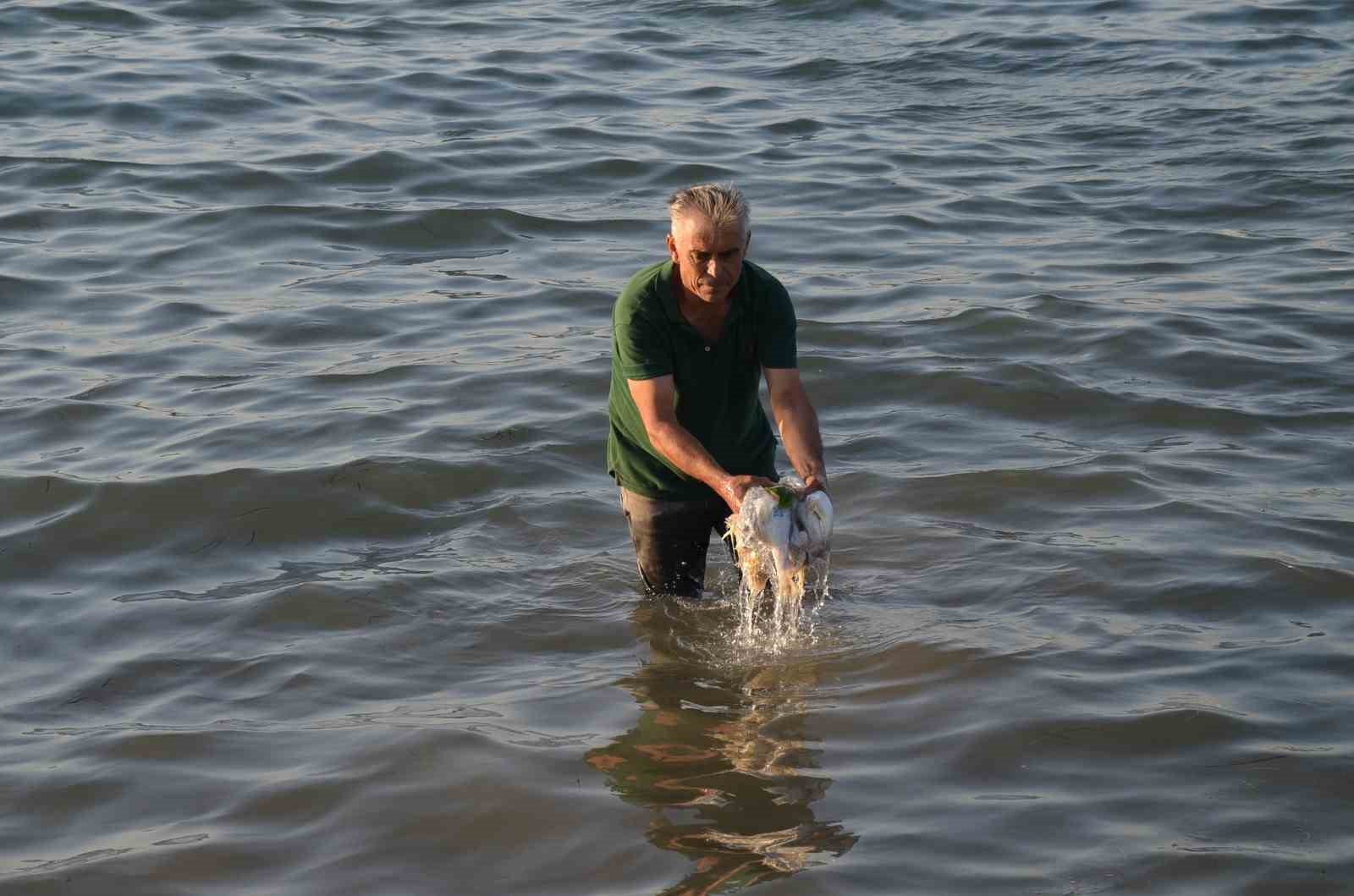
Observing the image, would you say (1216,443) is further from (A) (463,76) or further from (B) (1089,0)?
(B) (1089,0)

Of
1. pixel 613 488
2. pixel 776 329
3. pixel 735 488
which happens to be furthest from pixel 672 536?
pixel 613 488

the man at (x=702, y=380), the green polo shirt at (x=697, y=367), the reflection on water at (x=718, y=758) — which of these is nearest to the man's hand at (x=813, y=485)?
the man at (x=702, y=380)

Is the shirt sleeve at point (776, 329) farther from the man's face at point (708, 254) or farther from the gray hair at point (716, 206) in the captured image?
the gray hair at point (716, 206)

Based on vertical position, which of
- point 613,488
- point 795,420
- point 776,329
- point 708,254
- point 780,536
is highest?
point 708,254

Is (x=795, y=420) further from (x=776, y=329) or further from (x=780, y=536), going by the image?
(x=780, y=536)

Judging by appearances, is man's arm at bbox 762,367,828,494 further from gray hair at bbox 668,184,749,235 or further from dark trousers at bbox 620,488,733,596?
gray hair at bbox 668,184,749,235

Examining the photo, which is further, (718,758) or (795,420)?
(795,420)

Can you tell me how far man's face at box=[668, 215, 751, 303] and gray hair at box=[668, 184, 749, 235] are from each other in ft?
0.05

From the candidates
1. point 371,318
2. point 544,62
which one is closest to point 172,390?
point 371,318

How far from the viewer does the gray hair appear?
5.38 metres

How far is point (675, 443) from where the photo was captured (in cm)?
564

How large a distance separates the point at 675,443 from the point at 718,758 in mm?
1023

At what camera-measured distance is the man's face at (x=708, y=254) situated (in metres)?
5.41

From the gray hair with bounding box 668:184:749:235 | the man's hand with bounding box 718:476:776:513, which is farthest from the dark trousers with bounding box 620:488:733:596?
the gray hair with bounding box 668:184:749:235
